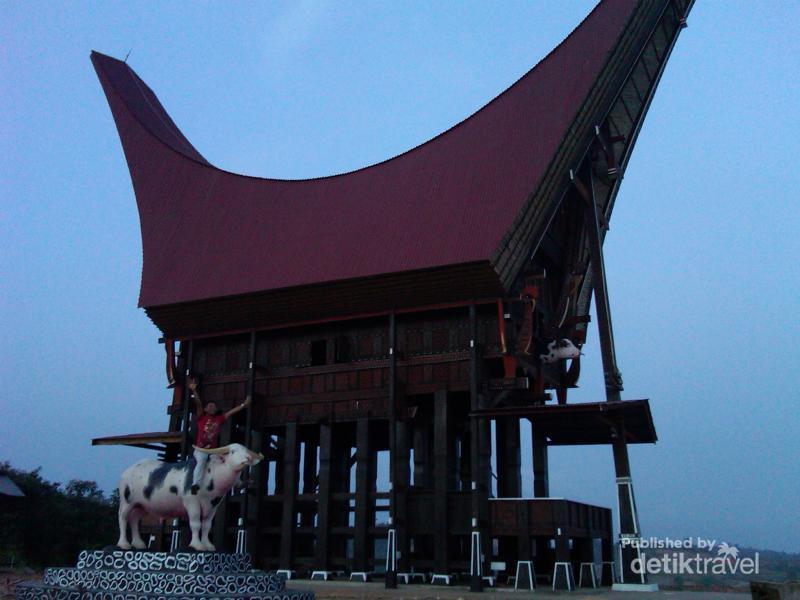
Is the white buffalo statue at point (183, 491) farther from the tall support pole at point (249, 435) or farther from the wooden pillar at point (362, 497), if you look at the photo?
the tall support pole at point (249, 435)

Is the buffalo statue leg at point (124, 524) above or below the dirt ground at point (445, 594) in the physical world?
above

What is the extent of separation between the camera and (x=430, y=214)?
20453 mm

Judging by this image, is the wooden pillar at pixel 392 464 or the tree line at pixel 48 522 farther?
the tree line at pixel 48 522

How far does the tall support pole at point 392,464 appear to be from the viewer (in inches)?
715

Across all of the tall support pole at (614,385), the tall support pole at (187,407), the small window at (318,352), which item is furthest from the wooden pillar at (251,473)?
the tall support pole at (614,385)

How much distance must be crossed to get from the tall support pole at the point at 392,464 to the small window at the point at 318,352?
A: 2.53 meters

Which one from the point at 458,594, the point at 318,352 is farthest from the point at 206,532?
the point at 318,352

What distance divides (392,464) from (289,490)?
133 inches

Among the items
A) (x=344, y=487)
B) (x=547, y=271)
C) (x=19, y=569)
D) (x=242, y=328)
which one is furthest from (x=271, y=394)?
(x=19, y=569)

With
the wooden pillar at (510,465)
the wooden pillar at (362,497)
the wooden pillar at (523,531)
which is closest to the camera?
the wooden pillar at (523,531)

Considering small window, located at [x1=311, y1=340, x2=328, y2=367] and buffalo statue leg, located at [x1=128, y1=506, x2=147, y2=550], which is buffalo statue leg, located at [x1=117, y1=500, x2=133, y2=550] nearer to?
buffalo statue leg, located at [x1=128, y1=506, x2=147, y2=550]

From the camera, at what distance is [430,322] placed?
20.4 metres

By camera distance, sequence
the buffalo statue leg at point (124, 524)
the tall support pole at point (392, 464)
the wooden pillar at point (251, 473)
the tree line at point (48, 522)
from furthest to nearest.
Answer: the tree line at point (48, 522)
the wooden pillar at point (251, 473)
the tall support pole at point (392, 464)
the buffalo statue leg at point (124, 524)

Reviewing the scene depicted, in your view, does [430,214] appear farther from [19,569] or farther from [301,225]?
[19,569]
